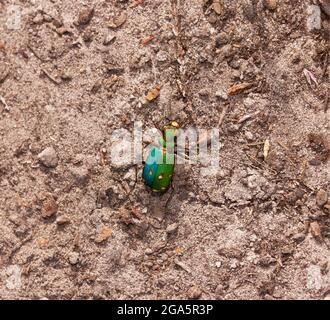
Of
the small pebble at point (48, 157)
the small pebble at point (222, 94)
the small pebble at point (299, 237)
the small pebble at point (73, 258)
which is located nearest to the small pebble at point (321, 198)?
the small pebble at point (299, 237)

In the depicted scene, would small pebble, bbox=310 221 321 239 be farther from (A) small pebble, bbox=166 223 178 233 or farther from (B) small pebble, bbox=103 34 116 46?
(B) small pebble, bbox=103 34 116 46

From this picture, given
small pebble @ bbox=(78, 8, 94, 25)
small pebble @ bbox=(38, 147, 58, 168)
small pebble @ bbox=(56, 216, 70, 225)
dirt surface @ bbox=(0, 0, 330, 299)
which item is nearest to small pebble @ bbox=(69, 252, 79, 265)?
dirt surface @ bbox=(0, 0, 330, 299)

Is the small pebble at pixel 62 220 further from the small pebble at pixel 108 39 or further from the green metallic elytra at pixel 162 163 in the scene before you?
the small pebble at pixel 108 39

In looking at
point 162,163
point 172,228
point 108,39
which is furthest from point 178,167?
point 108,39

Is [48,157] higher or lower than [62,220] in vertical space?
higher

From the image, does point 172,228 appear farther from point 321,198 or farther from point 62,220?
point 321,198

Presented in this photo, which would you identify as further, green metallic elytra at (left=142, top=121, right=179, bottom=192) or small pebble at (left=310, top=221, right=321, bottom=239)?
small pebble at (left=310, top=221, right=321, bottom=239)

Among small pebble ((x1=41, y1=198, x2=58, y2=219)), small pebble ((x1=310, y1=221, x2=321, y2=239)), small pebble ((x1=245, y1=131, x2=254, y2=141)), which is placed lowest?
small pebble ((x1=310, y1=221, x2=321, y2=239))
